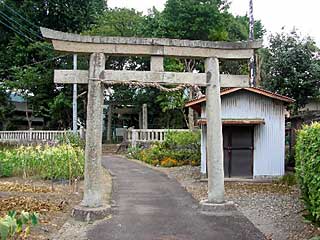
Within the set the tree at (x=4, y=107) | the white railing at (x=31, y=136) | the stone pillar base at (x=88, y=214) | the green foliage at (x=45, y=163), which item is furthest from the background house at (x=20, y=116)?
the stone pillar base at (x=88, y=214)

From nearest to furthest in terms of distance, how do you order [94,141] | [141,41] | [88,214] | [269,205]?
[88,214] → [94,141] → [141,41] → [269,205]

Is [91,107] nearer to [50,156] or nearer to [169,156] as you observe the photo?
[50,156]

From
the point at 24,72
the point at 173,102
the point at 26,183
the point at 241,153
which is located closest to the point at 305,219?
the point at 241,153

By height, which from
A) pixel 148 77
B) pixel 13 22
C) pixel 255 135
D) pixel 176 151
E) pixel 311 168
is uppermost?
pixel 13 22

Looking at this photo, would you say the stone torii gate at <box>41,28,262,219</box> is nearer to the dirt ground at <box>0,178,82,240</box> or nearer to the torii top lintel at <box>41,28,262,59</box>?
the torii top lintel at <box>41,28,262,59</box>

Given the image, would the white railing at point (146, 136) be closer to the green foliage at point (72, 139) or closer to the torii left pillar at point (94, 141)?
the green foliage at point (72, 139)

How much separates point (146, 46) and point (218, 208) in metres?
4.27

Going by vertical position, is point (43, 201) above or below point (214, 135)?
below

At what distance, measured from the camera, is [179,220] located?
361 inches

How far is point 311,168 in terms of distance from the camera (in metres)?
7.97

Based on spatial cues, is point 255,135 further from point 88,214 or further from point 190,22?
point 190,22

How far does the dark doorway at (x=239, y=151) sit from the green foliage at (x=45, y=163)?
551 centimetres

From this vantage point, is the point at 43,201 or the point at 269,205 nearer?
the point at 43,201

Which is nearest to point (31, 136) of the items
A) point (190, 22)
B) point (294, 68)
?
point (190, 22)
